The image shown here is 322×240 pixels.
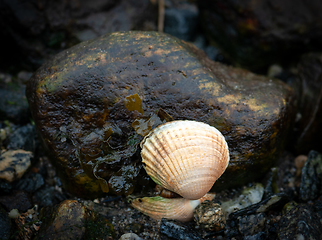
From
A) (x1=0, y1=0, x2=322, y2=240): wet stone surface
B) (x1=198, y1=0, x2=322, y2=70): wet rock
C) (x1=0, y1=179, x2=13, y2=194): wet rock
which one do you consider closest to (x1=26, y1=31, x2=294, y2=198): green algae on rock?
(x1=0, y1=0, x2=322, y2=240): wet stone surface

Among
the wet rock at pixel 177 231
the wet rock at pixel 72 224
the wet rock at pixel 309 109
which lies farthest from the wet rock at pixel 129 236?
the wet rock at pixel 309 109

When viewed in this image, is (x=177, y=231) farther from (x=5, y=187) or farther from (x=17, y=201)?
(x=5, y=187)

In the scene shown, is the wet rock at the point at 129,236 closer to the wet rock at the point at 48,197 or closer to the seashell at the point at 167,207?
the seashell at the point at 167,207

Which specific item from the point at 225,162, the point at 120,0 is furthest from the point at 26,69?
the point at 225,162

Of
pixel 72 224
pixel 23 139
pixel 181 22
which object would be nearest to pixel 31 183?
pixel 23 139

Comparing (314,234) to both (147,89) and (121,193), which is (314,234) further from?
(147,89)
